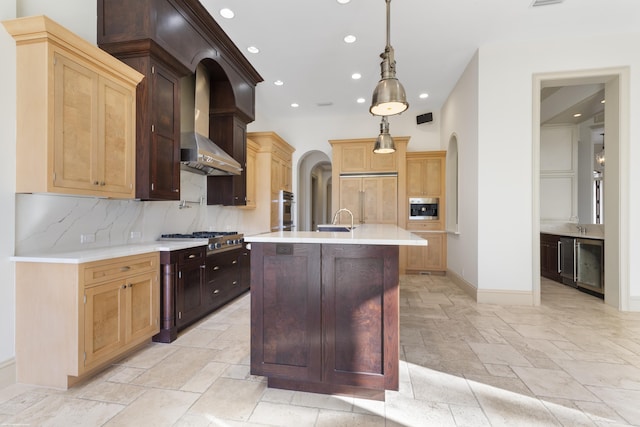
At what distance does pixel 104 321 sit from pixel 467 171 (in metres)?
4.79

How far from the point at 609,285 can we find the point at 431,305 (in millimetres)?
2405

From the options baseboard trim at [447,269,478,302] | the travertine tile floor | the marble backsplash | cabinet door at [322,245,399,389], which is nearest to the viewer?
the travertine tile floor

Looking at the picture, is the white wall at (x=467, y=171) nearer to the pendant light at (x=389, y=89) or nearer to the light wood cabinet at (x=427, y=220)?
the light wood cabinet at (x=427, y=220)

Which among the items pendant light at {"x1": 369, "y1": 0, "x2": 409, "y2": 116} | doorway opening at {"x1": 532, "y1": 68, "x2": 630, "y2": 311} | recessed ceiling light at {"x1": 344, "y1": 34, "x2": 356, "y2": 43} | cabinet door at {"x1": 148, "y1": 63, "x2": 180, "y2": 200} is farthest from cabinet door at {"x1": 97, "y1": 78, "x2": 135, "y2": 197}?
doorway opening at {"x1": 532, "y1": 68, "x2": 630, "y2": 311}

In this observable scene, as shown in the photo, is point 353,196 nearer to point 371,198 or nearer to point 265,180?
point 371,198

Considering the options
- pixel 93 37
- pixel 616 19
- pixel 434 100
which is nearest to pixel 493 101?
pixel 616 19

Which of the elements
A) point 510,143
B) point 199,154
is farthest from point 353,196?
point 199,154

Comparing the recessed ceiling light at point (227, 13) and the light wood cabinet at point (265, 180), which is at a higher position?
the recessed ceiling light at point (227, 13)

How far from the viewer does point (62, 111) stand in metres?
2.07

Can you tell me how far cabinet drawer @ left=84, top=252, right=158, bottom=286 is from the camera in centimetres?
208

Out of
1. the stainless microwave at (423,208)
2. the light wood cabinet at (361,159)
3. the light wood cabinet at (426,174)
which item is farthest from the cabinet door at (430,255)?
the light wood cabinet at (361,159)

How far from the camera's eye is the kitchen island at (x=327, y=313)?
6.16 ft

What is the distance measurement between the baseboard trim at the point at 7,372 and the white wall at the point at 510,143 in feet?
15.8

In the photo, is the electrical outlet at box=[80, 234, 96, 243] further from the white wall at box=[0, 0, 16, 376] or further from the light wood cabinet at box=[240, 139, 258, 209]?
the light wood cabinet at box=[240, 139, 258, 209]
